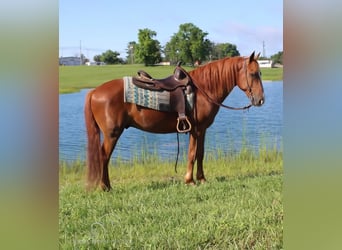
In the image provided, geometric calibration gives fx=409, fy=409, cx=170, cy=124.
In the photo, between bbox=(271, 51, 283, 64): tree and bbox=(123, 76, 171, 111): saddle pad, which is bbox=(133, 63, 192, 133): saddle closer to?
bbox=(123, 76, 171, 111): saddle pad

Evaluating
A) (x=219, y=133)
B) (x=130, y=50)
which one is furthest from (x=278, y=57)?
(x=130, y=50)

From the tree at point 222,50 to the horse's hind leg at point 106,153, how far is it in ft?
1.88

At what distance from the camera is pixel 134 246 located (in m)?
1.61

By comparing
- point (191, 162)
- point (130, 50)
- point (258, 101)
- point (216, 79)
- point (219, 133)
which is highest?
point (130, 50)

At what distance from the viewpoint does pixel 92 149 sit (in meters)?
1.81

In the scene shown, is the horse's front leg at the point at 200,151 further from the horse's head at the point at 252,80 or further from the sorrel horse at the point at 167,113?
the horse's head at the point at 252,80

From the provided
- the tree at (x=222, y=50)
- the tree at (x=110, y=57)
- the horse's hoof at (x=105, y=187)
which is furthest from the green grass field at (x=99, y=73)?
the horse's hoof at (x=105, y=187)

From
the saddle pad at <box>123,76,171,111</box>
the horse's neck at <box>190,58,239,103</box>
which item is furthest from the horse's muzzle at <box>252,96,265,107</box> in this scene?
the saddle pad at <box>123,76,171,111</box>

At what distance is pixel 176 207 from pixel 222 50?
2.41 ft

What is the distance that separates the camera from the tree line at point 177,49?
179 centimetres

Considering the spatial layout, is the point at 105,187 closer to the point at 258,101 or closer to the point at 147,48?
the point at 147,48
